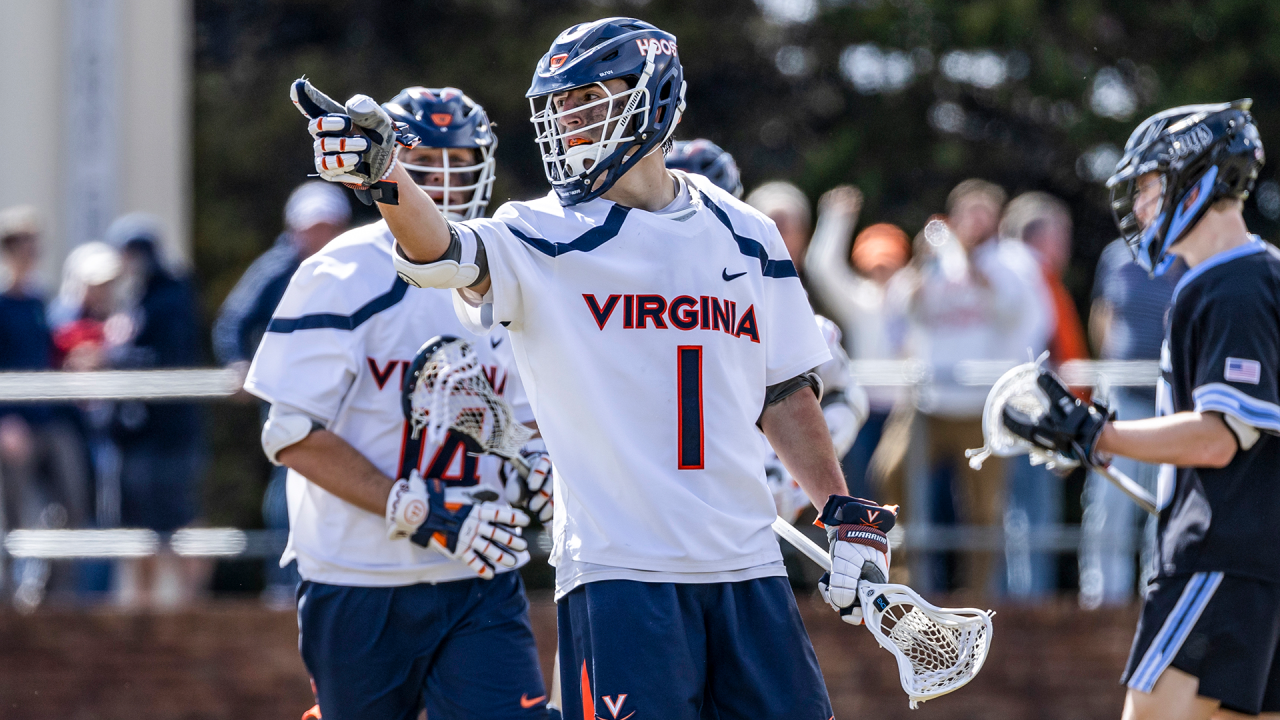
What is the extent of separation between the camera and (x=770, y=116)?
677 inches

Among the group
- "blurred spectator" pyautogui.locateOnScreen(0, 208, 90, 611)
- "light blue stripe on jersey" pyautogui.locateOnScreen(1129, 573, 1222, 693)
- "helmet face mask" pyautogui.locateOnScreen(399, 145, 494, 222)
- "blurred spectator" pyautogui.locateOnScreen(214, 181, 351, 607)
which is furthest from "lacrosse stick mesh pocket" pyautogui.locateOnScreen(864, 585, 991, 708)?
"blurred spectator" pyautogui.locateOnScreen(0, 208, 90, 611)

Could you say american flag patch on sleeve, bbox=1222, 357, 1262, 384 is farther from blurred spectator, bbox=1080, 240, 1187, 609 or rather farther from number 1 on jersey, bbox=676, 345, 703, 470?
blurred spectator, bbox=1080, 240, 1187, 609

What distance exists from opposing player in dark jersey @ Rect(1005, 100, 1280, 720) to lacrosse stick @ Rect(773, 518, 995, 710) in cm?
113

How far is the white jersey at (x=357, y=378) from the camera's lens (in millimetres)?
Result: 4715

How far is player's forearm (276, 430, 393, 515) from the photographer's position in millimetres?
4668

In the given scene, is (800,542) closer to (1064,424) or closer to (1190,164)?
(1064,424)

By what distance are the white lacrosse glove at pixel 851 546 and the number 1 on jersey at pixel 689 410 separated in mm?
390

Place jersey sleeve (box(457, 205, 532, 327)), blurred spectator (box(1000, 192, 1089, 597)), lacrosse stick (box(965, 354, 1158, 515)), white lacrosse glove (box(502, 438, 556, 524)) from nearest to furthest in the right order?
jersey sleeve (box(457, 205, 532, 327))
white lacrosse glove (box(502, 438, 556, 524))
lacrosse stick (box(965, 354, 1158, 515))
blurred spectator (box(1000, 192, 1089, 597))

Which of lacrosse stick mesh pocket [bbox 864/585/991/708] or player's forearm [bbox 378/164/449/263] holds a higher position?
player's forearm [bbox 378/164/449/263]

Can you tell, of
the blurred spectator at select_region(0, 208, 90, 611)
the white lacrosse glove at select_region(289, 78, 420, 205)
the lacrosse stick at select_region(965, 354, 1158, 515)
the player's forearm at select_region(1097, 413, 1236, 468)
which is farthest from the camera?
the blurred spectator at select_region(0, 208, 90, 611)

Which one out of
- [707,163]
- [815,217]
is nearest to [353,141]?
[707,163]

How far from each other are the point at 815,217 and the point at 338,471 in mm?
11890

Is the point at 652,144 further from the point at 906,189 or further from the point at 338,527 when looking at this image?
the point at 906,189

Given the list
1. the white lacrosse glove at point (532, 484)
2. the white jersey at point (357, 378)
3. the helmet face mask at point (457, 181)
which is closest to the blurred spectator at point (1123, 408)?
the white lacrosse glove at point (532, 484)
